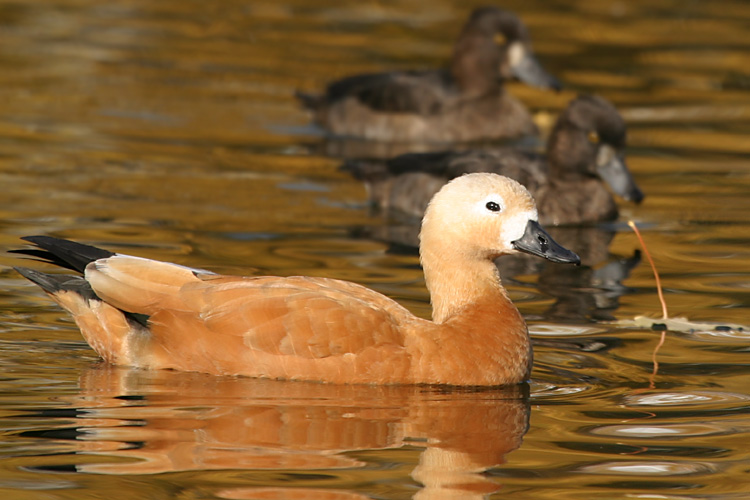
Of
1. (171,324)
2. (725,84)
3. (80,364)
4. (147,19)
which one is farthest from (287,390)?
(147,19)

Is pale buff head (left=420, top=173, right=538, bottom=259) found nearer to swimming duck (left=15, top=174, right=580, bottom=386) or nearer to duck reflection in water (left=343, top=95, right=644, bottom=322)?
swimming duck (left=15, top=174, right=580, bottom=386)

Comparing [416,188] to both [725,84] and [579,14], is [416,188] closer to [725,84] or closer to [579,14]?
[725,84]

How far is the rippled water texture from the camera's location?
6.67 m

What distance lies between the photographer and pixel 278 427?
23.3 feet

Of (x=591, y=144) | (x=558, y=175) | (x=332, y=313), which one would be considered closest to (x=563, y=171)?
(x=558, y=175)

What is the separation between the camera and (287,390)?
305 inches

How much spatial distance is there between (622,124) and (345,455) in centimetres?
739

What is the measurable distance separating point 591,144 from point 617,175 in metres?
0.39

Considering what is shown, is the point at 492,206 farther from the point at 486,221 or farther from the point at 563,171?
the point at 563,171

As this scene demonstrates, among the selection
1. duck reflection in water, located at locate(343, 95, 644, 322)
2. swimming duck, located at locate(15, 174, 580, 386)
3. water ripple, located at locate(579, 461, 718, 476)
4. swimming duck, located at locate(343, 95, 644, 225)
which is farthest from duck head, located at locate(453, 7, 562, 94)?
water ripple, located at locate(579, 461, 718, 476)

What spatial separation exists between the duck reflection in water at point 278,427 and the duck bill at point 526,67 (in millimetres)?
9938

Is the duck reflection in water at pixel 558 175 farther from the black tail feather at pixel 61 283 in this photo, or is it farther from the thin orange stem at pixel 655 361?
the black tail feather at pixel 61 283

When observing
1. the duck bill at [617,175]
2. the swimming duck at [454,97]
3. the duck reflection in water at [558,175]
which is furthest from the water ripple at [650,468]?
the swimming duck at [454,97]

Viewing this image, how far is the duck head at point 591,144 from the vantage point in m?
13.4
